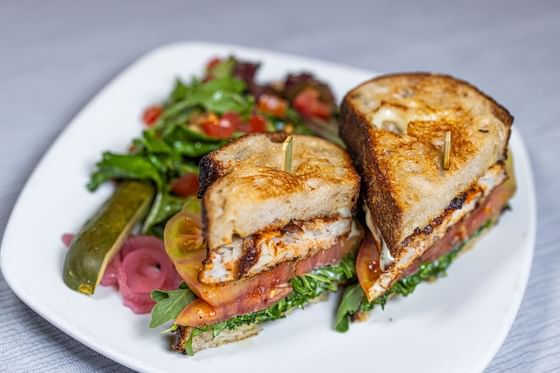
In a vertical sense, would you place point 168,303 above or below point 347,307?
above

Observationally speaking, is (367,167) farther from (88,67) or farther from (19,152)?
(88,67)

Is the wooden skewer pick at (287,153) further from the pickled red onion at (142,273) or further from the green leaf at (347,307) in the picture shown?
the pickled red onion at (142,273)

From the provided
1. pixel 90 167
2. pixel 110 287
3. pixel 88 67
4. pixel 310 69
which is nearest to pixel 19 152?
pixel 90 167

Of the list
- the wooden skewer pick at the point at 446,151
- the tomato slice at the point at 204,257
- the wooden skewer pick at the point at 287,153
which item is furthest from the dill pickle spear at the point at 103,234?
the wooden skewer pick at the point at 446,151

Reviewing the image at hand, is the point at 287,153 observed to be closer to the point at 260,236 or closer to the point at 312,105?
the point at 260,236

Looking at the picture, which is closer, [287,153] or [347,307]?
[287,153]

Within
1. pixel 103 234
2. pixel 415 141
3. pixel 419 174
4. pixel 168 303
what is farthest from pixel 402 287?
pixel 103 234

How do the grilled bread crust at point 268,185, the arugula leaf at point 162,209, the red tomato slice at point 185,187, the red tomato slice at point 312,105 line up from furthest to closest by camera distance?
the red tomato slice at point 312,105
the red tomato slice at point 185,187
the arugula leaf at point 162,209
the grilled bread crust at point 268,185

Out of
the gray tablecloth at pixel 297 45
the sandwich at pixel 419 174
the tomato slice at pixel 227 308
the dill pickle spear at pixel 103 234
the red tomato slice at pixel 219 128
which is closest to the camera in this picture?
the tomato slice at pixel 227 308
